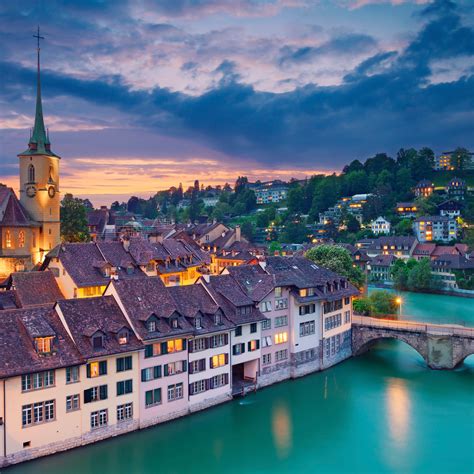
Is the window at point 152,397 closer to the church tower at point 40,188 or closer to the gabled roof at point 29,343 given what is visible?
the gabled roof at point 29,343

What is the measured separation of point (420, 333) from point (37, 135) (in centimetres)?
4568

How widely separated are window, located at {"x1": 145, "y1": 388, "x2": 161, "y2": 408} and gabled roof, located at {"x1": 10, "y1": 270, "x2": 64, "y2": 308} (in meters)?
12.3

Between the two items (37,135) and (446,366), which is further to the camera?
(37,135)

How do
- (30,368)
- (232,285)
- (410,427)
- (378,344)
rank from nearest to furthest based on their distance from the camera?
1. (30,368)
2. (410,427)
3. (232,285)
4. (378,344)

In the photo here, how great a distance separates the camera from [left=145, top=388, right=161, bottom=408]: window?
34616 mm

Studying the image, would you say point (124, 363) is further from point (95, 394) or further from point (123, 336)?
point (95, 394)

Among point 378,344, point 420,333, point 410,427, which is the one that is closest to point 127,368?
point 410,427

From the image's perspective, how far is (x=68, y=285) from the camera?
45.9 m

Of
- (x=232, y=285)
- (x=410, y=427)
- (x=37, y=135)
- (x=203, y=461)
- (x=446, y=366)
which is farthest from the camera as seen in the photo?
(x=37, y=135)

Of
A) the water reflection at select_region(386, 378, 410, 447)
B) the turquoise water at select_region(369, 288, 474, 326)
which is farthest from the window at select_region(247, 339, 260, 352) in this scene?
the turquoise water at select_region(369, 288, 474, 326)

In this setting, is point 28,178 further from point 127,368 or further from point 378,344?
point 378,344

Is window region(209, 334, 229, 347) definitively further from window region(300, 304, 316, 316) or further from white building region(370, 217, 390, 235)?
white building region(370, 217, 390, 235)

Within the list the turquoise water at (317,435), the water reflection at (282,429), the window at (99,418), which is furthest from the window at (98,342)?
the water reflection at (282,429)

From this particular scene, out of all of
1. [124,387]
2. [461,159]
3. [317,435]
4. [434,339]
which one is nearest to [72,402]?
[124,387]
